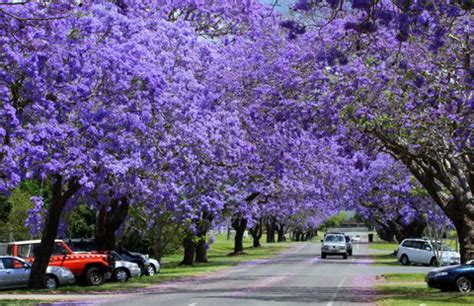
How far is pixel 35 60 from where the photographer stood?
57.8ft

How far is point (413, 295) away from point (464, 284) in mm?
1849

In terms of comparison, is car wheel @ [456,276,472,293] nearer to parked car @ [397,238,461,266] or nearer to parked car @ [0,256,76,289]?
parked car @ [0,256,76,289]

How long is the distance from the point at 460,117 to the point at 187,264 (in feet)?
91.7

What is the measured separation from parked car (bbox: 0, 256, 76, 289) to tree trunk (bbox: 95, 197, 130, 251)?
4.25 m

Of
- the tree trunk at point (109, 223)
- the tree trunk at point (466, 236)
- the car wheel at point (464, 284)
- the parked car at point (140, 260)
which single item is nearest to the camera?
the car wheel at point (464, 284)

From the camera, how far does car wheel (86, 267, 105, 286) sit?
1123 inches

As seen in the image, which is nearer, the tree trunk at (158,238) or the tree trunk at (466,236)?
the tree trunk at (466,236)

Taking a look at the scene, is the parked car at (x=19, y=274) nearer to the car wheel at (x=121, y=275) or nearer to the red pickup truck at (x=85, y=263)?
the red pickup truck at (x=85, y=263)

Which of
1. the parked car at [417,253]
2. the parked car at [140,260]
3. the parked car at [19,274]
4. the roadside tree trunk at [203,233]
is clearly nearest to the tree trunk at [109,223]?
the parked car at [140,260]

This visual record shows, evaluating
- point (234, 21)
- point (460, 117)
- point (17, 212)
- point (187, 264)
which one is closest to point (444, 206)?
point (460, 117)

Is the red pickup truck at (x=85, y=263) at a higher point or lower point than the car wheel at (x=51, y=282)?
higher

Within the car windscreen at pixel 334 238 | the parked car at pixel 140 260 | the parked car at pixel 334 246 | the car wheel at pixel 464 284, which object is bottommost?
the car wheel at pixel 464 284

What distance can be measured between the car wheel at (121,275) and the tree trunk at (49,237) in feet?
16.2

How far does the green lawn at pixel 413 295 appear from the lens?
65.3 ft
